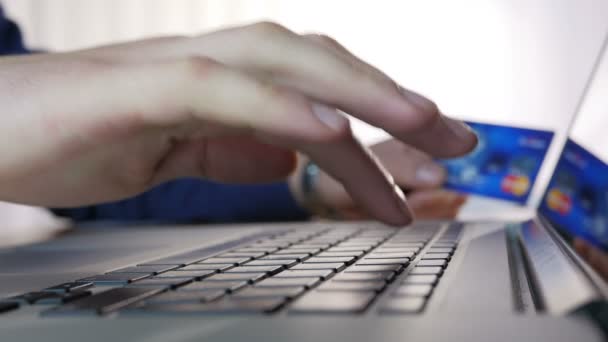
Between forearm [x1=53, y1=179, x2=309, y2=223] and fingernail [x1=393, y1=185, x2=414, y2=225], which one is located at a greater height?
forearm [x1=53, y1=179, x2=309, y2=223]

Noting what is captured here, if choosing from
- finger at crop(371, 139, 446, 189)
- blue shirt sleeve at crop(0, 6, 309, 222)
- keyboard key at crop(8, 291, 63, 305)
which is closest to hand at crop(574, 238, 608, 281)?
keyboard key at crop(8, 291, 63, 305)

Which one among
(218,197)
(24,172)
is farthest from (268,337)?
(218,197)

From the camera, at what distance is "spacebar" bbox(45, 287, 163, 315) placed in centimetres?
28

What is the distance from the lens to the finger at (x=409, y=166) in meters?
0.98

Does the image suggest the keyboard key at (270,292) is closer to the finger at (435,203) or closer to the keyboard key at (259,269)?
the keyboard key at (259,269)

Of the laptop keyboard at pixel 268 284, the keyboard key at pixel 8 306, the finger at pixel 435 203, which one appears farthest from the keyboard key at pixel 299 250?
the finger at pixel 435 203

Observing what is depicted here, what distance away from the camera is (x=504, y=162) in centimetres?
92

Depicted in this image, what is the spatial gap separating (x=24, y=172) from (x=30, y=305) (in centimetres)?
15

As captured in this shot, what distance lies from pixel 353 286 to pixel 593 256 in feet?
0.92

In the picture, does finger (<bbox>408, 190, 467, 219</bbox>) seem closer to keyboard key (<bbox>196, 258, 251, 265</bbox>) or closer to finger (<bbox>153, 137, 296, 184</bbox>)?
finger (<bbox>153, 137, 296, 184</bbox>)

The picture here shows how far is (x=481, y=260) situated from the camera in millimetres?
393

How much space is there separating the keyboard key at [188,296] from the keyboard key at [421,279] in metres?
0.09

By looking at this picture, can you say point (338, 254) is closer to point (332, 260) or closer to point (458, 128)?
point (332, 260)

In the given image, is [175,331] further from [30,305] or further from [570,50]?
[570,50]
